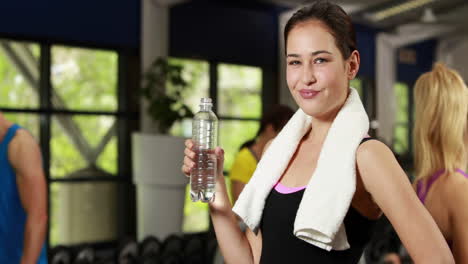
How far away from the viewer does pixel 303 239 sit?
1338mm

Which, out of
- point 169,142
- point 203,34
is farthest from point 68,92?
point 203,34

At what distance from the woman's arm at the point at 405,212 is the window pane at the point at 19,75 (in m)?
5.27

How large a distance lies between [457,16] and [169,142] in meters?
5.96

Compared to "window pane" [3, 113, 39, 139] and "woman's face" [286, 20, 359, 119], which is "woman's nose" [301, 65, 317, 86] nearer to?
"woman's face" [286, 20, 359, 119]

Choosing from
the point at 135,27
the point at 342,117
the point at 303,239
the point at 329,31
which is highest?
the point at 135,27

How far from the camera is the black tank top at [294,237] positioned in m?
1.35

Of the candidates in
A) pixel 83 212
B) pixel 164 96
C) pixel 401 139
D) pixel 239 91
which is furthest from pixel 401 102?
pixel 83 212

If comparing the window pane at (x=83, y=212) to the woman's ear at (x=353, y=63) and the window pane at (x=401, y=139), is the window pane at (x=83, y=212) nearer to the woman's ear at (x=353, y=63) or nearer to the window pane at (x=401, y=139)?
the woman's ear at (x=353, y=63)

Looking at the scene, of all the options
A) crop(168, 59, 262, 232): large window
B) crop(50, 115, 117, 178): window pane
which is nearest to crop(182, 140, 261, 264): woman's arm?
crop(50, 115, 117, 178): window pane

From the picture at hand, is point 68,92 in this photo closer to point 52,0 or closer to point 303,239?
point 52,0

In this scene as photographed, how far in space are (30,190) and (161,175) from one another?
12.8ft

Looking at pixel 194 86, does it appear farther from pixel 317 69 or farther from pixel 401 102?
pixel 317 69

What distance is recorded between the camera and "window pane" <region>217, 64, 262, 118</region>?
7.92 m

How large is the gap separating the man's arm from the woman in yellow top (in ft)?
6.01
